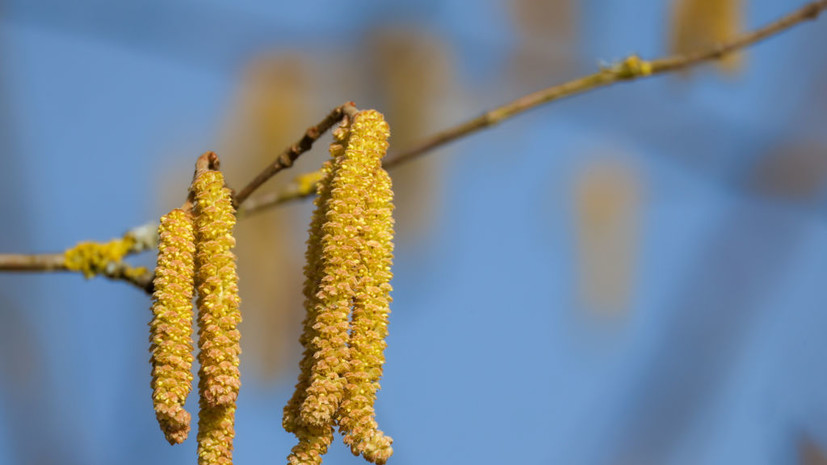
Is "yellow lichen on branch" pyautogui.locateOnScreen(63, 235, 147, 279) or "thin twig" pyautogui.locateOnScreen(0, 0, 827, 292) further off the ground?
"thin twig" pyautogui.locateOnScreen(0, 0, 827, 292)

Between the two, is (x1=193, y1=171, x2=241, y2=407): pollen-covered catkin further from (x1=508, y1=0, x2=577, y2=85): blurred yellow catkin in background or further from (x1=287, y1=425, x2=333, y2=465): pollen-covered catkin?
(x1=508, y1=0, x2=577, y2=85): blurred yellow catkin in background

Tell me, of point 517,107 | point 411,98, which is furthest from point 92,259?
point 411,98

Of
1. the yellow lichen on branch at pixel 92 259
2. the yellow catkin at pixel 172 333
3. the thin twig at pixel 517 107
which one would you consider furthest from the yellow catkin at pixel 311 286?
the yellow lichen on branch at pixel 92 259

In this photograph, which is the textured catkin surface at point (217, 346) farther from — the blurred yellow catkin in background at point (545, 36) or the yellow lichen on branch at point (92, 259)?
the blurred yellow catkin in background at point (545, 36)

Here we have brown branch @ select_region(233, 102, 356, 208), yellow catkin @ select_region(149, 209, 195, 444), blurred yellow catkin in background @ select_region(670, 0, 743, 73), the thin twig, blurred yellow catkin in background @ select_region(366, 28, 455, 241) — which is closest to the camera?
yellow catkin @ select_region(149, 209, 195, 444)

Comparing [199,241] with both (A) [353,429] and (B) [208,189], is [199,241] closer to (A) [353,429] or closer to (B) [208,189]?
(B) [208,189]

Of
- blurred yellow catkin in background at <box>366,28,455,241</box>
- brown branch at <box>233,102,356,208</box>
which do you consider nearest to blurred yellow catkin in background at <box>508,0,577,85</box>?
blurred yellow catkin in background at <box>366,28,455,241</box>
